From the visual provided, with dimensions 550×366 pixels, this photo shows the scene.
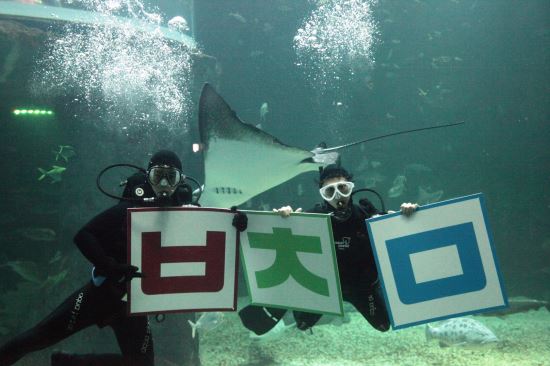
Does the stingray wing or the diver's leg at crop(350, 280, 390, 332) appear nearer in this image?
the diver's leg at crop(350, 280, 390, 332)

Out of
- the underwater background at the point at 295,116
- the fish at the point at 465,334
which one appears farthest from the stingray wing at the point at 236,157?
the fish at the point at 465,334

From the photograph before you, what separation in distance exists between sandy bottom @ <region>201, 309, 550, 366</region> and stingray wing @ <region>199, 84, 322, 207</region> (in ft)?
8.07

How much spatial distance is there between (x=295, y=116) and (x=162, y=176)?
1495 centimetres

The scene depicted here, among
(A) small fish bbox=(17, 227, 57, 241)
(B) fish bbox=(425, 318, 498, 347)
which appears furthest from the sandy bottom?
(A) small fish bbox=(17, 227, 57, 241)

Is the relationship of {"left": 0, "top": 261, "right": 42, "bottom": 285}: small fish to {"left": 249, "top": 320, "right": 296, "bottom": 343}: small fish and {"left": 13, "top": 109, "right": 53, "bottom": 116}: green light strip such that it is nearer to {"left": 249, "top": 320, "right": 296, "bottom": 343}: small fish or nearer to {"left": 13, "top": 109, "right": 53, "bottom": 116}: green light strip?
{"left": 13, "top": 109, "right": 53, "bottom": 116}: green light strip

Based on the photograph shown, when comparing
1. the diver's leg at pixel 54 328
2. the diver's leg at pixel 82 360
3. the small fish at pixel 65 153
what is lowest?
the diver's leg at pixel 82 360

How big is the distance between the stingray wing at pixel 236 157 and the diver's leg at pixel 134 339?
114 inches

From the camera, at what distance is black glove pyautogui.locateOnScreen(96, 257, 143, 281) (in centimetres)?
219

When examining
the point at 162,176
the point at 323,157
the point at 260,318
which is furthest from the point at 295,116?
the point at 162,176

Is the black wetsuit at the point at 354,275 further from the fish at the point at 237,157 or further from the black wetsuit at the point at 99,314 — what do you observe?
the fish at the point at 237,157

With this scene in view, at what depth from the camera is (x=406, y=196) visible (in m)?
17.3

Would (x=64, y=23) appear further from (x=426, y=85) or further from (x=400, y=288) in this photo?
(x=426, y=85)

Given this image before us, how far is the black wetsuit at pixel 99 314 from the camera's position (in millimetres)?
2307

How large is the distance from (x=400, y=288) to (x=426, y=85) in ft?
57.5
